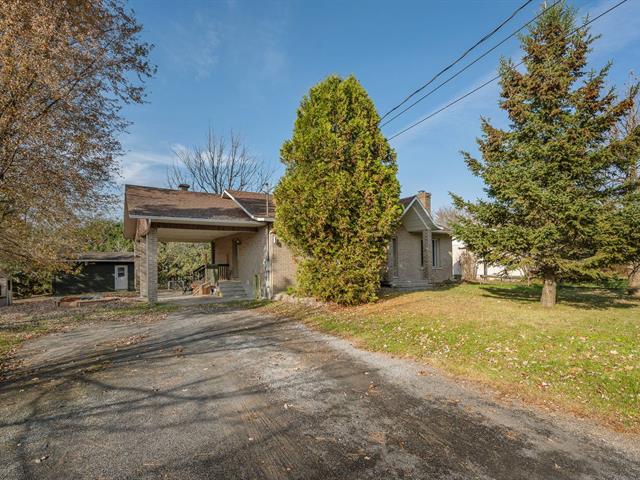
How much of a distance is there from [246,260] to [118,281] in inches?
628

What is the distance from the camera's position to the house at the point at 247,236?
14.1 meters

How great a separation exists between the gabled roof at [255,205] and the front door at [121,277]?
1430cm

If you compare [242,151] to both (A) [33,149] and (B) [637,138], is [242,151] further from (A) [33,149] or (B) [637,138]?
(B) [637,138]

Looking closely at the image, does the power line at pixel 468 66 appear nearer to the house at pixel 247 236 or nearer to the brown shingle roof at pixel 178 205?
the house at pixel 247 236

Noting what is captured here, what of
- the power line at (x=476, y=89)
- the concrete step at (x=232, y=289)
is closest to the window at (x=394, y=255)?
the power line at (x=476, y=89)

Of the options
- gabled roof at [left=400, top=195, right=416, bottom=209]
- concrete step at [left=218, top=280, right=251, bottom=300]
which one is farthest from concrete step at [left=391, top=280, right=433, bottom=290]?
concrete step at [left=218, top=280, right=251, bottom=300]

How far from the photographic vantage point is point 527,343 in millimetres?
5902

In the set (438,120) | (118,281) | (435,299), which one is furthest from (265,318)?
(118,281)

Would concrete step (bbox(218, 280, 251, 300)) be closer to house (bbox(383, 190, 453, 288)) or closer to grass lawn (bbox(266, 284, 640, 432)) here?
house (bbox(383, 190, 453, 288))

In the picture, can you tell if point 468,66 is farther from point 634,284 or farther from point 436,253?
point 436,253

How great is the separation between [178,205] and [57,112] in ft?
24.7

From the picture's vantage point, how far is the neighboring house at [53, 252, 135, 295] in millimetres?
25391

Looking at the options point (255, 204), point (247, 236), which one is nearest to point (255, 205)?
point (255, 204)

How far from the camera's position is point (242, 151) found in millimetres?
32688
